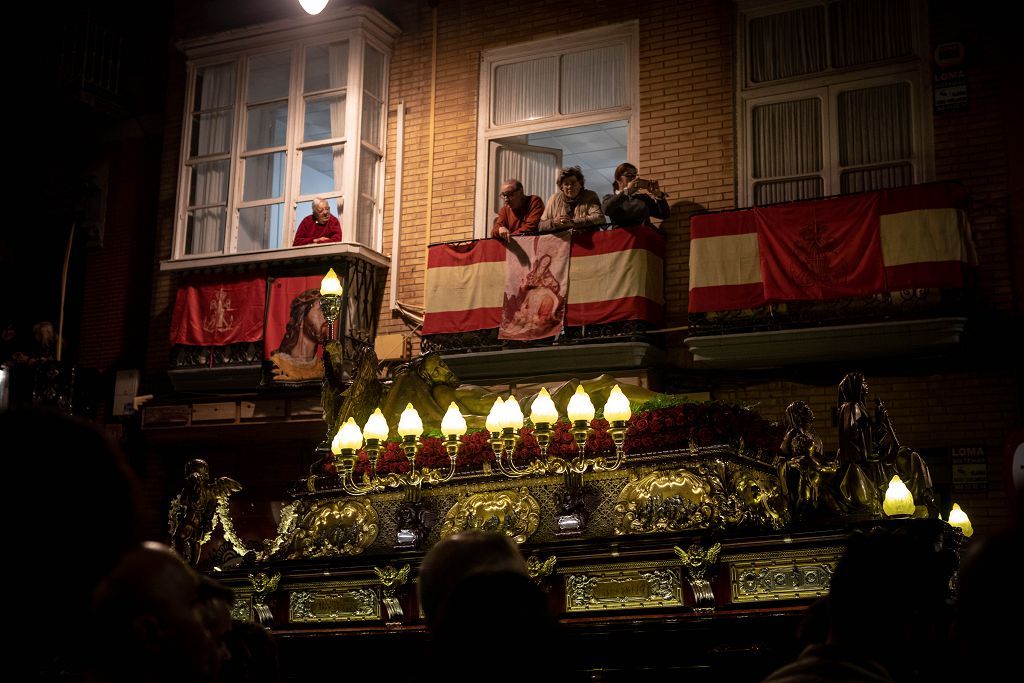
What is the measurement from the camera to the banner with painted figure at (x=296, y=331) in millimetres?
16094

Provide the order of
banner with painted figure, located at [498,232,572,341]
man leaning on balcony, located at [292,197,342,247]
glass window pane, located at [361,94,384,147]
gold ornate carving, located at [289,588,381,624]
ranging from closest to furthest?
gold ornate carving, located at [289,588,381,624]
banner with painted figure, located at [498,232,572,341]
man leaning on balcony, located at [292,197,342,247]
glass window pane, located at [361,94,384,147]

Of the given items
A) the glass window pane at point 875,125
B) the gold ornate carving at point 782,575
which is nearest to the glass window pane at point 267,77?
the glass window pane at point 875,125

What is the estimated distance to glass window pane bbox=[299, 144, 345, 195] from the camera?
17.0 m

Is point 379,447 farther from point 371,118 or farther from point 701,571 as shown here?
point 371,118

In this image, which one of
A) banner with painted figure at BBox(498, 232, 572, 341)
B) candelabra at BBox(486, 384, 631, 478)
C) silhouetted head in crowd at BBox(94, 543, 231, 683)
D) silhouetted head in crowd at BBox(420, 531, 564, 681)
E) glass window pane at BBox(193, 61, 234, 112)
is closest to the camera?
silhouetted head in crowd at BBox(94, 543, 231, 683)

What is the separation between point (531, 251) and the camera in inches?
594

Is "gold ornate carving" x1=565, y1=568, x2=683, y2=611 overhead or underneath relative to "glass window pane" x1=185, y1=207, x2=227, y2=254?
underneath

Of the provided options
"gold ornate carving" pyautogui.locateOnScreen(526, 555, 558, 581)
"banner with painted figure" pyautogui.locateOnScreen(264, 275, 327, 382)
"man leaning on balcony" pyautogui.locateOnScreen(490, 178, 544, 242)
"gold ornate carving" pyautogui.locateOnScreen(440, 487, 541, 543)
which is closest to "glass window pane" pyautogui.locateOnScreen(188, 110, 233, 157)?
"banner with painted figure" pyautogui.locateOnScreen(264, 275, 327, 382)

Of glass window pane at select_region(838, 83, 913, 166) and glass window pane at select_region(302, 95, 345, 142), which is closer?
glass window pane at select_region(838, 83, 913, 166)

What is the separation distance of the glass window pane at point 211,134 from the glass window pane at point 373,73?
2.29 metres

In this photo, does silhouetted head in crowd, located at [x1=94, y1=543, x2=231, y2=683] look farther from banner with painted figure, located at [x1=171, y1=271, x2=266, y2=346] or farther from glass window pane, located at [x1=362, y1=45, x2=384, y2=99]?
glass window pane, located at [x1=362, y1=45, x2=384, y2=99]

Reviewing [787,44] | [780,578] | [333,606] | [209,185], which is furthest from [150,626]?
[209,185]

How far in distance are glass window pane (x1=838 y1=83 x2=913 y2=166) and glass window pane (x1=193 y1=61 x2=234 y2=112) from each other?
365 inches

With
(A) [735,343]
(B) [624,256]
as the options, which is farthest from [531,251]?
(A) [735,343]
